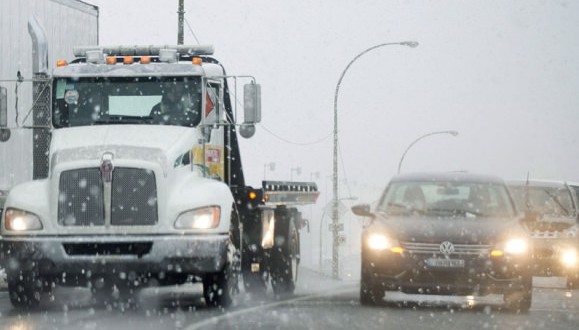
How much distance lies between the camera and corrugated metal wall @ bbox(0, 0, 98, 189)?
19.5 meters

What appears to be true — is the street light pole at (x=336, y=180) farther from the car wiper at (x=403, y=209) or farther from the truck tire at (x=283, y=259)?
the car wiper at (x=403, y=209)

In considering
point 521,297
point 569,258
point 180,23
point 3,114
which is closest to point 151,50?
point 3,114

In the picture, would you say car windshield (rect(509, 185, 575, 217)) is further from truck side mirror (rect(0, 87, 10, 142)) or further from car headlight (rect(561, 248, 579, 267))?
truck side mirror (rect(0, 87, 10, 142))

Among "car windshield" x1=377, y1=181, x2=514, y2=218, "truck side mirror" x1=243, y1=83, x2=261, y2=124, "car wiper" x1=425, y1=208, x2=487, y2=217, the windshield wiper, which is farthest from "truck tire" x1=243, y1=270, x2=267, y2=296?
the windshield wiper

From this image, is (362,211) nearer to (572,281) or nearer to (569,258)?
(569,258)

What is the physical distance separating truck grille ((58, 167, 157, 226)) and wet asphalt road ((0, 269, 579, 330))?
105 centimetres

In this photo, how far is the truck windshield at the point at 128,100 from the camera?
14797mm

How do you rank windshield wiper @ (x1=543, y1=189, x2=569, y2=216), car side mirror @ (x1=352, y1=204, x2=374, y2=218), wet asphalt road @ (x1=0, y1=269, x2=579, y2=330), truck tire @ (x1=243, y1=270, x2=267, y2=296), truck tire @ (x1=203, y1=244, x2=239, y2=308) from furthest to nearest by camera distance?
windshield wiper @ (x1=543, y1=189, x2=569, y2=216), truck tire @ (x1=243, y1=270, x2=267, y2=296), car side mirror @ (x1=352, y1=204, x2=374, y2=218), truck tire @ (x1=203, y1=244, x2=239, y2=308), wet asphalt road @ (x1=0, y1=269, x2=579, y2=330)

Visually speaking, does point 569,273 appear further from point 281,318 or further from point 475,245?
point 281,318

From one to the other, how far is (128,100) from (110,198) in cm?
194

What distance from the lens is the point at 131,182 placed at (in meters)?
13.4

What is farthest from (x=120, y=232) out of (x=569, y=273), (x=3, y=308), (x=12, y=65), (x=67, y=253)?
(x=569, y=273)

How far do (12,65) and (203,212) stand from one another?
777 centimetres

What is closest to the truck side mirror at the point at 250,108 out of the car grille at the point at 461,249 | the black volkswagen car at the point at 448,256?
the black volkswagen car at the point at 448,256
